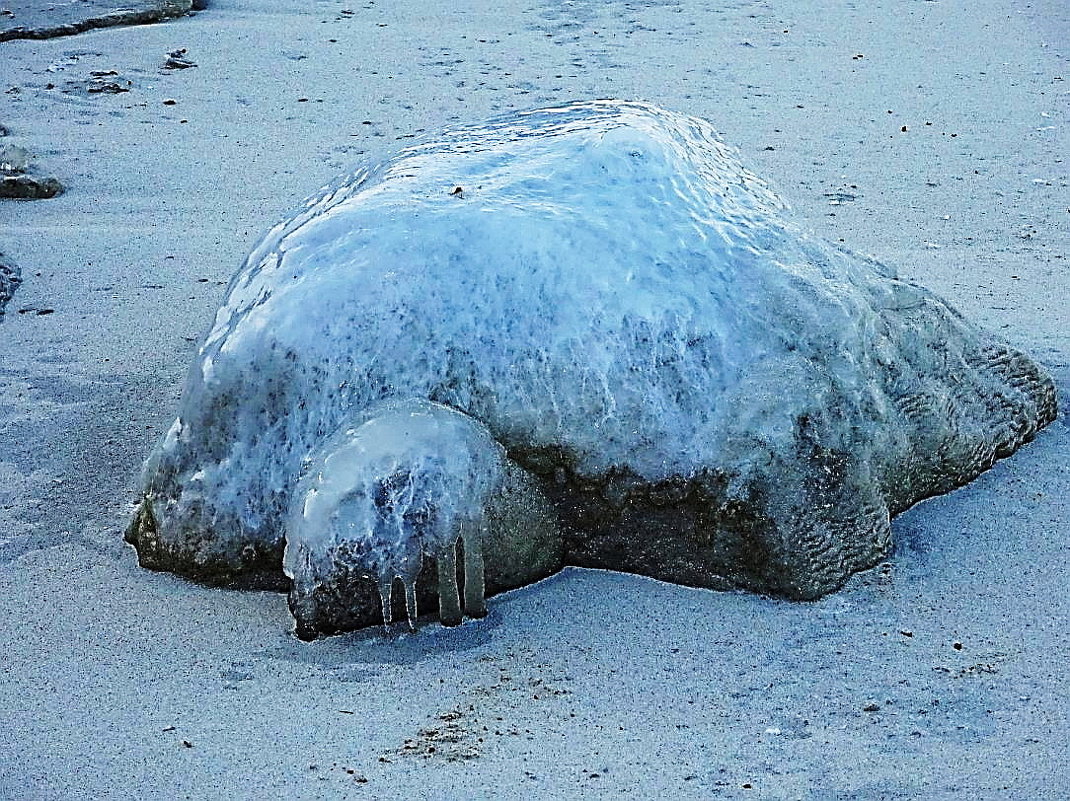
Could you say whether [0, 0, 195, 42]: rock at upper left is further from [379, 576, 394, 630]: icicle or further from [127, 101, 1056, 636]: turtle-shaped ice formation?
[379, 576, 394, 630]: icicle

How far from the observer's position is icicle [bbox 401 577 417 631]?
2.29 m

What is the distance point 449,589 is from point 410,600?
7 cm

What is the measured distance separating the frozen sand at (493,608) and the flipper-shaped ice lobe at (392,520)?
0.22 ft

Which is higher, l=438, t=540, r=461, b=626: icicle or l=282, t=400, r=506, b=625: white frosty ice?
l=282, t=400, r=506, b=625: white frosty ice

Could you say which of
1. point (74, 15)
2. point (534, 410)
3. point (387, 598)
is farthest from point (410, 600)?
point (74, 15)

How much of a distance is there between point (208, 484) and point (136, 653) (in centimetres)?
34

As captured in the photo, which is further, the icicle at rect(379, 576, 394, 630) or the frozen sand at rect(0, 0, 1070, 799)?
the icicle at rect(379, 576, 394, 630)

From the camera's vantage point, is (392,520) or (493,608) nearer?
(392,520)

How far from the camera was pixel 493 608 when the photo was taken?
2.38m

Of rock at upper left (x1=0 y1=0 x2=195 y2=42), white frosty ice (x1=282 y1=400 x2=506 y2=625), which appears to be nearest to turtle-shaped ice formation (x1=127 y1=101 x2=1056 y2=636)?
white frosty ice (x1=282 y1=400 x2=506 y2=625)

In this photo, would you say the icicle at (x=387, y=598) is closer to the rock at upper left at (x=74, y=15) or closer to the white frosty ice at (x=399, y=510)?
the white frosty ice at (x=399, y=510)

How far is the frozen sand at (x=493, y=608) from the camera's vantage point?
2.02 meters

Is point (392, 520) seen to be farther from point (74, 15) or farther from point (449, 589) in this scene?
point (74, 15)

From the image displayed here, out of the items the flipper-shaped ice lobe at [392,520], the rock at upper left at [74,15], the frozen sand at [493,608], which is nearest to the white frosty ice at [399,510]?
the flipper-shaped ice lobe at [392,520]
